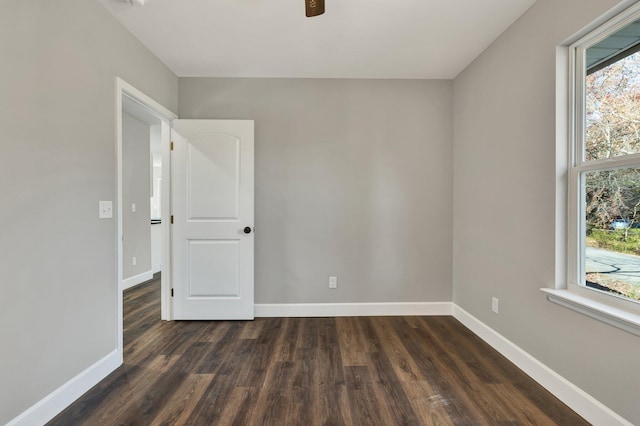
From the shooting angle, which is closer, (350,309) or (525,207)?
(525,207)

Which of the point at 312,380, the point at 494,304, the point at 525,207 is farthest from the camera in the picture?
the point at 494,304

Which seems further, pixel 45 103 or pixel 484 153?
pixel 484 153

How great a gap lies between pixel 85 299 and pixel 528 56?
339 cm

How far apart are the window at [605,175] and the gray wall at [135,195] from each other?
477cm

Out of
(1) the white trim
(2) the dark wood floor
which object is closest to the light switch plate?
(2) the dark wood floor

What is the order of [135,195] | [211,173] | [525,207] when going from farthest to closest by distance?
[135,195] → [211,173] → [525,207]

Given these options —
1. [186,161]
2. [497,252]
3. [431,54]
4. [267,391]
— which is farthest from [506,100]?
[186,161]

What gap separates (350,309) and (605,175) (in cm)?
227

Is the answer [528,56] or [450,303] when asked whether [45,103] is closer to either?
[528,56]

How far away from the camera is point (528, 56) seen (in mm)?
1950

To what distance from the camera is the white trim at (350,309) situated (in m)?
2.94

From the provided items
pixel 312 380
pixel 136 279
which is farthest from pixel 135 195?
pixel 312 380

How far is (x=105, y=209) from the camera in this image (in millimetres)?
1923

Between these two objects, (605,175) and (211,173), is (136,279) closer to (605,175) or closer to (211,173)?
(211,173)
